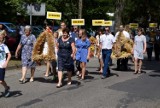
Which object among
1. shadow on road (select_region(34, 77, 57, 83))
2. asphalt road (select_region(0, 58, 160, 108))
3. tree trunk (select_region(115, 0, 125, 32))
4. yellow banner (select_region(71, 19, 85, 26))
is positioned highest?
tree trunk (select_region(115, 0, 125, 32))

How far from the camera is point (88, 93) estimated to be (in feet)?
37.5

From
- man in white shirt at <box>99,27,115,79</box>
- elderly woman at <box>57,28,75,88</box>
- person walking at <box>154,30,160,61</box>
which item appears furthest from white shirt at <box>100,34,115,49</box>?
person walking at <box>154,30,160,61</box>

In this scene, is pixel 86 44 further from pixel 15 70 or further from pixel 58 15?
pixel 58 15

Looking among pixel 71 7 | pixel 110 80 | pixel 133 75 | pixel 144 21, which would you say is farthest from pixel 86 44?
pixel 144 21

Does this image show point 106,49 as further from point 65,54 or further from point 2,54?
point 2,54

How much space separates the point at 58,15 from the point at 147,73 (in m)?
4.97

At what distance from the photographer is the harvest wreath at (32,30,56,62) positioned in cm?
1298

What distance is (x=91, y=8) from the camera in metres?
32.0

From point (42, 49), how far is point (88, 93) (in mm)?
2624

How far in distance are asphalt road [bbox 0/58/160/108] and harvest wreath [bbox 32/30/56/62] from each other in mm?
786

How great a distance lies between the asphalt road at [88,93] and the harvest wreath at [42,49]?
31.0 inches

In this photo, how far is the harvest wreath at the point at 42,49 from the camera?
42.6 feet

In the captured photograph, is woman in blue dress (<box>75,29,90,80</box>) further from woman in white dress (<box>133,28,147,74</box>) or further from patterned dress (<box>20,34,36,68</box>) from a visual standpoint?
woman in white dress (<box>133,28,147,74</box>)

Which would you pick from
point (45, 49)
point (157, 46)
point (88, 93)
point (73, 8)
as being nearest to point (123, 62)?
point (45, 49)
